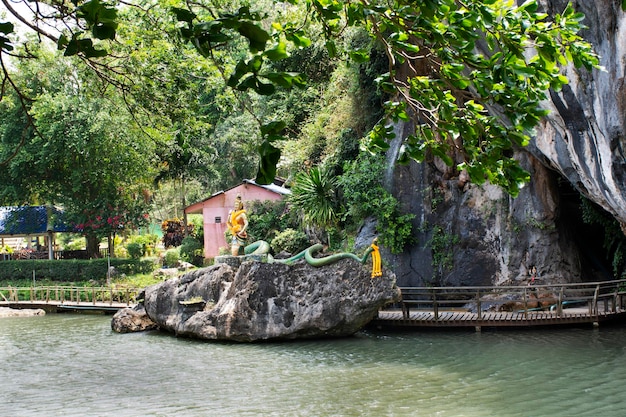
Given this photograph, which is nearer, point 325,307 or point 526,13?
point 526,13

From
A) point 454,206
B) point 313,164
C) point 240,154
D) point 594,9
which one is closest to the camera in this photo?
point 594,9

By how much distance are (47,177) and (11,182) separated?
143 cm

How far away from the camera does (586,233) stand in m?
18.9

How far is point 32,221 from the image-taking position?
2948 centimetres

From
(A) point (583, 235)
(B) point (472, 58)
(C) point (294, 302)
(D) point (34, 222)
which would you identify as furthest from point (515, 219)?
(D) point (34, 222)

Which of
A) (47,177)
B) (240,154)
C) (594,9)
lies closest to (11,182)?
(47,177)

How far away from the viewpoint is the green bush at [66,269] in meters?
27.3

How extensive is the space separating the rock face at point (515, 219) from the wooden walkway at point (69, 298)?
31.1ft

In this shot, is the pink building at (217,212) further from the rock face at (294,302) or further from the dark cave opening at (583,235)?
the dark cave opening at (583,235)

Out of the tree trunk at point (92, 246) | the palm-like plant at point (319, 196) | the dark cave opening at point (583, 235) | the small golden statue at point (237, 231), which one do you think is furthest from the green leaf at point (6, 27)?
the tree trunk at point (92, 246)

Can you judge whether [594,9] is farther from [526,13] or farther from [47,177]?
[47,177]

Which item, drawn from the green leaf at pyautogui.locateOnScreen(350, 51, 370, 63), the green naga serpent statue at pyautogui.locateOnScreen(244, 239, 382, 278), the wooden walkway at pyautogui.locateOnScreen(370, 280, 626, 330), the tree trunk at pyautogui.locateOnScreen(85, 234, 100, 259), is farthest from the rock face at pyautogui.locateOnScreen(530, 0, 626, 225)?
the tree trunk at pyautogui.locateOnScreen(85, 234, 100, 259)

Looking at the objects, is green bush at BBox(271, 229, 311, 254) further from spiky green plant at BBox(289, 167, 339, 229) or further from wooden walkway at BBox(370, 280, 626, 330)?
wooden walkway at BBox(370, 280, 626, 330)

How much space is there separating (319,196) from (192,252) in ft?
34.8
